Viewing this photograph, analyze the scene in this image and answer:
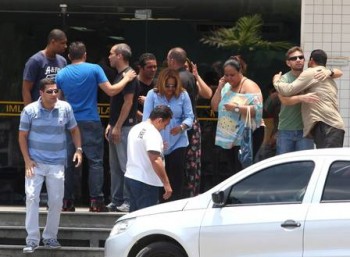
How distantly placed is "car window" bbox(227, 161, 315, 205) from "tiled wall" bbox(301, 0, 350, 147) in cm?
429

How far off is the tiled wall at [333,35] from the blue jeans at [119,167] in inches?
116

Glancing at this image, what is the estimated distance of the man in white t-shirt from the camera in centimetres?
998

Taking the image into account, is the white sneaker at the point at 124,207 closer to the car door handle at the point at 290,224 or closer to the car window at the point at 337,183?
the car door handle at the point at 290,224

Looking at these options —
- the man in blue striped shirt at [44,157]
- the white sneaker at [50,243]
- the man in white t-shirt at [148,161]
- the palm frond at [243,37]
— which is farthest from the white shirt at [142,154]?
the palm frond at [243,37]

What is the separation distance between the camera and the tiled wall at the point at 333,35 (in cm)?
1259

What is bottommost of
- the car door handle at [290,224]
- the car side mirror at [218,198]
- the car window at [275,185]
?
the car door handle at [290,224]

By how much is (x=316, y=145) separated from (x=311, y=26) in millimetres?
2244

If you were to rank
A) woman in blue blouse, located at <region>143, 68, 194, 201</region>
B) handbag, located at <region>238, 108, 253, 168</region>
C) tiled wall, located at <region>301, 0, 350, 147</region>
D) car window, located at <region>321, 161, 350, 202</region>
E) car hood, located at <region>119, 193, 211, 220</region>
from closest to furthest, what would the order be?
car window, located at <region>321, 161, 350, 202</region>
car hood, located at <region>119, 193, 211, 220</region>
woman in blue blouse, located at <region>143, 68, 194, 201</region>
handbag, located at <region>238, 108, 253, 168</region>
tiled wall, located at <region>301, 0, 350, 147</region>

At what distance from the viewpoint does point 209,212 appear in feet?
28.4

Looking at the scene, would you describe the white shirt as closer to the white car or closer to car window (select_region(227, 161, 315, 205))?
the white car

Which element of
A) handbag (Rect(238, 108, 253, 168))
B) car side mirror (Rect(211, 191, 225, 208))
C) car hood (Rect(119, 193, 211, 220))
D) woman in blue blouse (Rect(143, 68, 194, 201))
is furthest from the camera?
handbag (Rect(238, 108, 253, 168))

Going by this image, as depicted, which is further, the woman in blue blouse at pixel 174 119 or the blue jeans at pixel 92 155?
the blue jeans at pixel 92 155

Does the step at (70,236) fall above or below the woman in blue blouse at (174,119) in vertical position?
below

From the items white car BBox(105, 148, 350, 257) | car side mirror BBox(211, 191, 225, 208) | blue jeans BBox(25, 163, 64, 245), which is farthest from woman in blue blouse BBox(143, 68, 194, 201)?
car side mirror BBox(211, 191, 225, 208)
